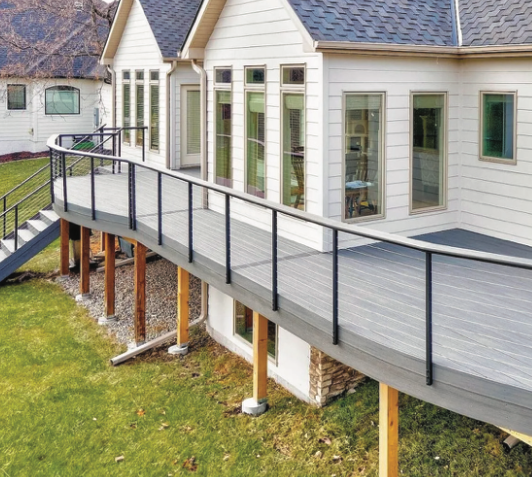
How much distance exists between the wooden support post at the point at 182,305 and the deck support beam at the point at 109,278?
1923mm

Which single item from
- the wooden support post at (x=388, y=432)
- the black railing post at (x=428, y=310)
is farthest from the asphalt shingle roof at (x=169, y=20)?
the black railing post at (x=428, y=310)

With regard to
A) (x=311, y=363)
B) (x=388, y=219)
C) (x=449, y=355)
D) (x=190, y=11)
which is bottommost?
(x=311, y=363)

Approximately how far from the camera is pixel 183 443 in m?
7.40

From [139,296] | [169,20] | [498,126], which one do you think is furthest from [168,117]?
[498,126]

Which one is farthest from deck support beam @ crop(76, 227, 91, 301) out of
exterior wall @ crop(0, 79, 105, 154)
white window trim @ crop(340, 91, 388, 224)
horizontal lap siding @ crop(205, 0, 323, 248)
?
exterior wall @ crop(0, 79, 105, 154)

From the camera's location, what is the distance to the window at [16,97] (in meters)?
27.1

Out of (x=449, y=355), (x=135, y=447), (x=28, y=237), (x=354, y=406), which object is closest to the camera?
(x=449, y=355)

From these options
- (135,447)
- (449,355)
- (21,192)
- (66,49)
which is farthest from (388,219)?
(66,49)

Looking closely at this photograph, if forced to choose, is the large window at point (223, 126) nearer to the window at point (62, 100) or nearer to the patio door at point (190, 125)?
the patio door at point (190, 125)

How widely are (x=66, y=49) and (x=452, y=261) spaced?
20289 mm

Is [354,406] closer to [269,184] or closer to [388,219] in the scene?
[388,219]

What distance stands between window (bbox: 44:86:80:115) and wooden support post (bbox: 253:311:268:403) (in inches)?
905

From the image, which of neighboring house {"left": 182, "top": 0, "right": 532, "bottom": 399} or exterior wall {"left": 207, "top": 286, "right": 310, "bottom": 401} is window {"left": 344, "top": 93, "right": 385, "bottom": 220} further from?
exterior wall {"left": 207, "top": 286, "right": 310, "bottom": 401}

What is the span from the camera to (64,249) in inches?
535
